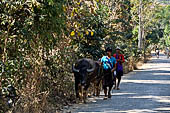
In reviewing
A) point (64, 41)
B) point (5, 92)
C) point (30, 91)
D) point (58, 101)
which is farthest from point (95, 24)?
point (5, 92)

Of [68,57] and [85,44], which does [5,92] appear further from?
[85,44]

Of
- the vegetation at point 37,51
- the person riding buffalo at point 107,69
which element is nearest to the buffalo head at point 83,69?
the vegetation at point 37,51

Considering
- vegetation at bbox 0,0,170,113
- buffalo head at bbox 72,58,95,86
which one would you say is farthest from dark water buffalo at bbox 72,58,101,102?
vegetation at bbox 0,0,170,113

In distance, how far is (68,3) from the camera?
10.2 m

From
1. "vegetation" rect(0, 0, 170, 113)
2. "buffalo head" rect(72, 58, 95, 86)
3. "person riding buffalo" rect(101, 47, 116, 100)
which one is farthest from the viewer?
"person riding buffalo" rect(101, 47, 116, 100)

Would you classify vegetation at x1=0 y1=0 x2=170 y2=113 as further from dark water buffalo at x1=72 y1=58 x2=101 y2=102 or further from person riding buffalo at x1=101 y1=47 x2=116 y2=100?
person riding buffalo at x1=101 y1=47 x2=116 y2=100

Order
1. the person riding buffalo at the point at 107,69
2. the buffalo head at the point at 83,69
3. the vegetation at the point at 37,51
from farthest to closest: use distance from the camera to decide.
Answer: the person riding buffalo at the point at 107,69 < the buffalo head at the point at 83,69 < the vegetation at the point at 37,51

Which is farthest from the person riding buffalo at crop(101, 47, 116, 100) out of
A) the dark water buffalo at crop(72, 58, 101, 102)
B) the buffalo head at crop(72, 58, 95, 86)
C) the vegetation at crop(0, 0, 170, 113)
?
the vegetation at crop(0, 0, 170, 113)

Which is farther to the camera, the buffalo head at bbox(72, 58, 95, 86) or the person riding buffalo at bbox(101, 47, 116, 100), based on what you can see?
the person riding buffalo at bbox(101, 47, 116, 100)

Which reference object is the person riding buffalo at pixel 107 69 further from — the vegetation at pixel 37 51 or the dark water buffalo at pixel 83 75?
the vegetation at pixel 37 51

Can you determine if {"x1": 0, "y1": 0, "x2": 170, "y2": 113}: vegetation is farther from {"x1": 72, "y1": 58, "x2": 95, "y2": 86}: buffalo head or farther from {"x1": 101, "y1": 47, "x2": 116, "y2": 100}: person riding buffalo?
{"x1": 101, "y1": 47, "x2": 116, "y2": 100}: person riding buffalo

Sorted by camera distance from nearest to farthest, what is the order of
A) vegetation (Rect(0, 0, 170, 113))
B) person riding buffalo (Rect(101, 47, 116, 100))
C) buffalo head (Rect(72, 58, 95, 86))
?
1. vegetation (Rect(0, 0, 170, 113))
2. buffalo head (Rect(72, 58, 95, 86))
3. person riding buffalo (Rect(101, 47, 116, 100))

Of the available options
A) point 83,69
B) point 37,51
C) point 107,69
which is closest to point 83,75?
point 83,69

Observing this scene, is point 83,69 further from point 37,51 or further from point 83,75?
point 37,51
